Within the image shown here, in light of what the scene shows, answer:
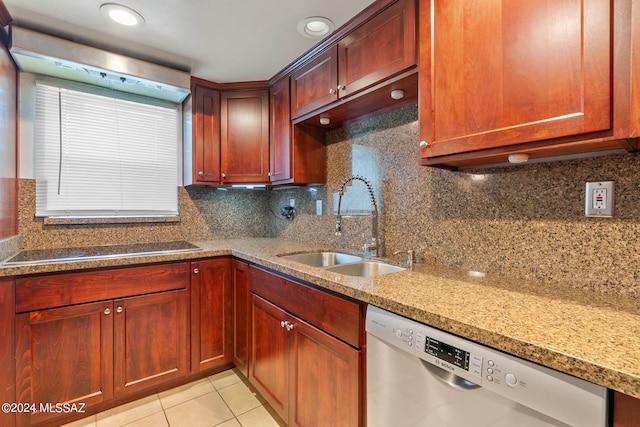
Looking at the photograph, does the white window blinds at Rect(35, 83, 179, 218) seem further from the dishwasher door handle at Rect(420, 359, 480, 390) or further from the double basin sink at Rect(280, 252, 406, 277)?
the dishwasher door handle at Rect(420, 359, 480, 390)

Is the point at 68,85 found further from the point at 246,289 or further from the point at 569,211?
the point at 569,211

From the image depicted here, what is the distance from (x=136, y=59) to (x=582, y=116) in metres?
2.37

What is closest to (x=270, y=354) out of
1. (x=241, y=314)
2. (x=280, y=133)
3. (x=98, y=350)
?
(x=241, y=314)

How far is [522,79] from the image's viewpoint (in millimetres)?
940

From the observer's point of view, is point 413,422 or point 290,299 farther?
point 290,299

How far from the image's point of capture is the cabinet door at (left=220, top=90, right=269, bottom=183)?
241 cm

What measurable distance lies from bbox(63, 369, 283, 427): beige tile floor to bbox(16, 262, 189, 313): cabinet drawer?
0.70 metres

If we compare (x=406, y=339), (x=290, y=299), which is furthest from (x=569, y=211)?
(x=290, y=299)

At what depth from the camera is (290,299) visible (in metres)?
1.50

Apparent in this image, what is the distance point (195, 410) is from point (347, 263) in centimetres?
126

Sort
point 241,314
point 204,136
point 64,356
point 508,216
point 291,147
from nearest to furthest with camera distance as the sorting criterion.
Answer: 1. point 508,216
2. point 64,356
3. point 241,314
4. point 291,147
5. point 204,136

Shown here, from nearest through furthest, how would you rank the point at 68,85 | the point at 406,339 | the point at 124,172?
the point at 406,339, the point at 68,85, the point at 124,172

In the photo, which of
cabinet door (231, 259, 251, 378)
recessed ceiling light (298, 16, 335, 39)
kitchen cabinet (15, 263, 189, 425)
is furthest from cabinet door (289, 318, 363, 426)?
recessed ceiling light (298, 16, 335, 39)

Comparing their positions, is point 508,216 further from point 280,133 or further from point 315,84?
point 280,133
